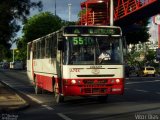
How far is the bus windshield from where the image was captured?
61.2ft

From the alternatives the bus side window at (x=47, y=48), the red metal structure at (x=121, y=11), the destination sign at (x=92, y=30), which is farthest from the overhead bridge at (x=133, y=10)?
the destination sign at (x=92, y=30)

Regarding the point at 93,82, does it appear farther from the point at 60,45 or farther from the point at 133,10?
the point at 133,10

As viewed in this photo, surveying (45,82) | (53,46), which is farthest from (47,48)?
(45,82)

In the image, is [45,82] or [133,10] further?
[133,10]

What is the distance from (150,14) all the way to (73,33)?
28.4 meters

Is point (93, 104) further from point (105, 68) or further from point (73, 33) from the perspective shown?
point (73, 33)

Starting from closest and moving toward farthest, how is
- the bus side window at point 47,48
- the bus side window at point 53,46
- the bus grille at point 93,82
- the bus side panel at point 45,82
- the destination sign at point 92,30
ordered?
1. the bus grille at point 93,82
2. the destination sign at point 92,30
3. the bus side window at point 53,46
4. the bus side panel at point 45,82
5. the bus side window at point 47,48

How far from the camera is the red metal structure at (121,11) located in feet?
142

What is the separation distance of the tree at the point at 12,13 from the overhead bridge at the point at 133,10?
690 inches

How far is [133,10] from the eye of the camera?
147ft

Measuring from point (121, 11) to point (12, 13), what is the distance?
24.9m

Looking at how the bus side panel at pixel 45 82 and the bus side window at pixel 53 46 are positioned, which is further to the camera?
the bus side panel at pixel 45 82

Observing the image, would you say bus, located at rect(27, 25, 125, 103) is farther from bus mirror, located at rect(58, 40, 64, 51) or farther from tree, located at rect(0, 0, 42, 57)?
tree, located at rect(0, 0, 42, 57)

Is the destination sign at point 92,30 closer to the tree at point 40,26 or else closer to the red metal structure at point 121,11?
the red metal structure at point 121,11
